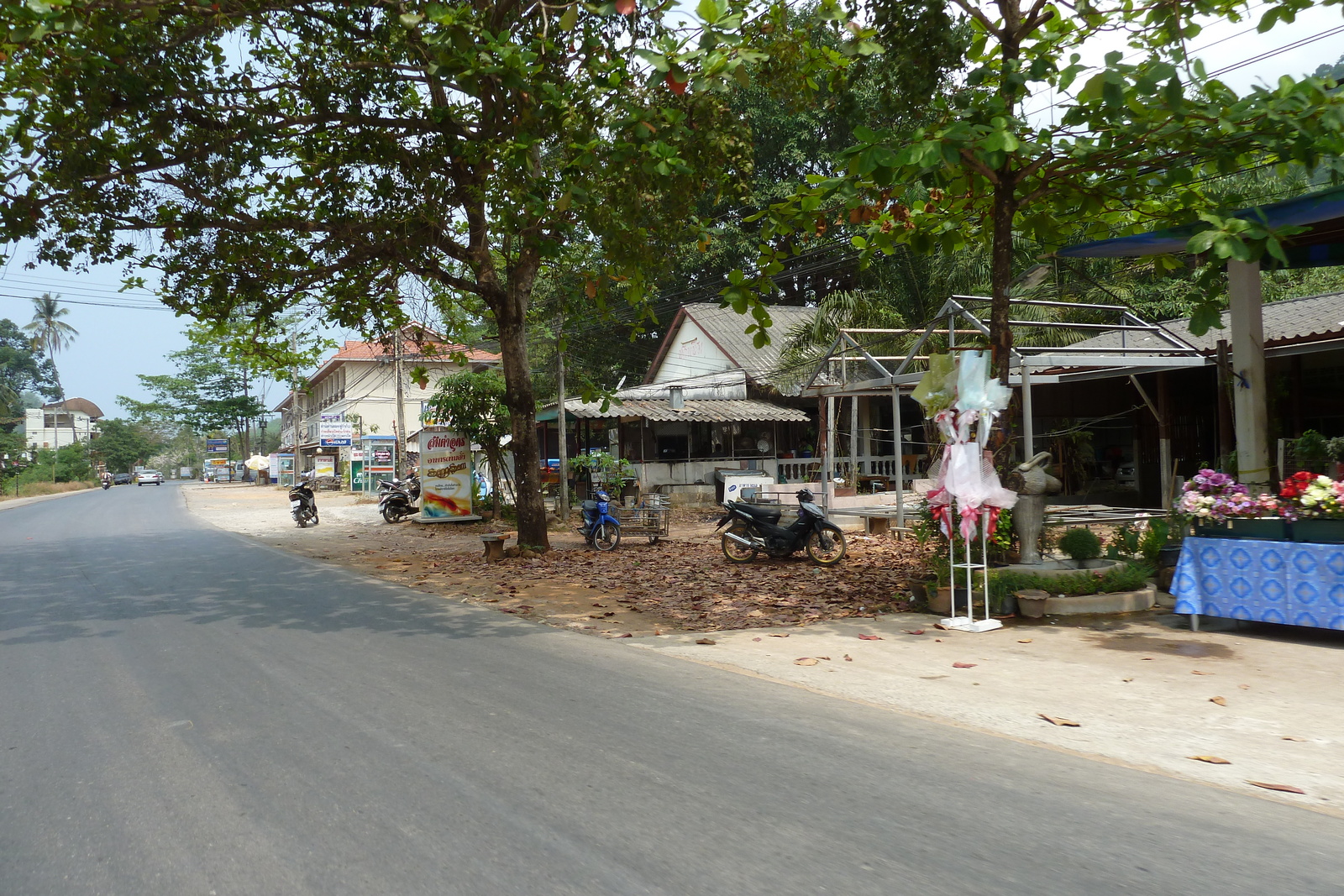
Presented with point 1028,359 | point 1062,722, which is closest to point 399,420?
point 1028,359

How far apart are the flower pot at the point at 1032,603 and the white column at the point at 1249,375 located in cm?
268

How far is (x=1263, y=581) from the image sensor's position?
7707mm

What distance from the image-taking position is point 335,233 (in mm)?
13555

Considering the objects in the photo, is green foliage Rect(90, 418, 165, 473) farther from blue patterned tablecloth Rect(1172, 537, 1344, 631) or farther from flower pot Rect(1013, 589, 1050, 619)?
blue patterned tablecloth Rect(1172, 537, 1344, 631)

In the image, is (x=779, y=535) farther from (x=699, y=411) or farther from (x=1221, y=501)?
(x=699, y=411)

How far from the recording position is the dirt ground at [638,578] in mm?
9977

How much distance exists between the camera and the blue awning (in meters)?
8.07

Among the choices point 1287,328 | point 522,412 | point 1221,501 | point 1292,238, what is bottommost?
Answer: point 1221,501

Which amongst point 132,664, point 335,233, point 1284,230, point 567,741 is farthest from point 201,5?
point 1284,230

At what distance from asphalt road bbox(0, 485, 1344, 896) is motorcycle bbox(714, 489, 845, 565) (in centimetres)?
630

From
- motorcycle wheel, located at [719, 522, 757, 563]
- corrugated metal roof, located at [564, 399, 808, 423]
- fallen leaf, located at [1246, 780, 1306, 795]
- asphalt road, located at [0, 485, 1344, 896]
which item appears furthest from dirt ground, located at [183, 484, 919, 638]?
fallen leaf, located at [1246, 780, 1306, 795]

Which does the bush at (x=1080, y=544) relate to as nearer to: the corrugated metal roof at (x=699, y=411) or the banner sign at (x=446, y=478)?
the corrugated metal roof at (x=699, y=411)

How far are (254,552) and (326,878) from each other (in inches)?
587

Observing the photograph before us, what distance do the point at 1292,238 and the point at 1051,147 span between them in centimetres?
320
